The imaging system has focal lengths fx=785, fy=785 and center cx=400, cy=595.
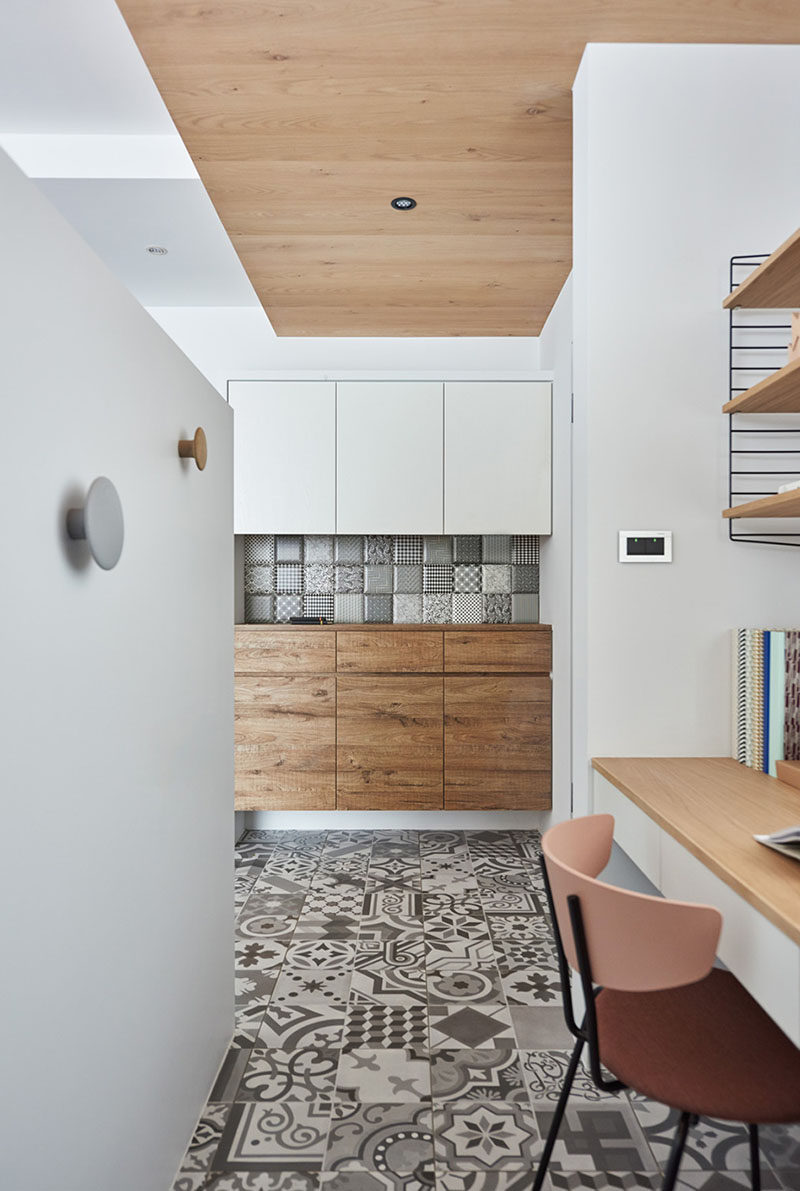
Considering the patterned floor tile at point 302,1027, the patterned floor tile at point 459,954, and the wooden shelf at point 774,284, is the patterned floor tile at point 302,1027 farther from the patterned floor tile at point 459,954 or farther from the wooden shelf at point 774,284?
the wooden shelf at point 774,284

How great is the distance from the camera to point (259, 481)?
3693 millimetres

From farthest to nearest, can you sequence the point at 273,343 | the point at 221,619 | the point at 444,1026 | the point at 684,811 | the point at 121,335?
the point at 273,343 → the point at 444,1026 → the point at 221,619 → the point at 684,811 → the point at 121,335

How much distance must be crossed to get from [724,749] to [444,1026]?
41.0 inches

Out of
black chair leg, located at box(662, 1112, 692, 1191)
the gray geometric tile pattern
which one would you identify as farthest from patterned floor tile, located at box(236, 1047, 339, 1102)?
black chair leg, located at box(662, 1112, 692, 1191)

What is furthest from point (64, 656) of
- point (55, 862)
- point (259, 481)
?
point (259, 481)

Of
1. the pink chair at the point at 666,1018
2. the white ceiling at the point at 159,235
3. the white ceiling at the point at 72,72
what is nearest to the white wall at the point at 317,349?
the white ceiling at the point at 159,235

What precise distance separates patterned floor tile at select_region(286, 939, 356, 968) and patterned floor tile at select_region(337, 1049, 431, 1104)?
1.56 ft

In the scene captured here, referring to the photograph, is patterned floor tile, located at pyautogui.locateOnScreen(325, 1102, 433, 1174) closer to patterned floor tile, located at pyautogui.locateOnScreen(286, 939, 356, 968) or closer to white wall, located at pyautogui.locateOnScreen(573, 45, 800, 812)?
patterned floor tile, located at pyautogui.locateOnScreen(286, 939, 356, 968)

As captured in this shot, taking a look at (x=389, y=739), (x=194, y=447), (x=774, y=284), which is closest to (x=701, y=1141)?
(x=194, y=447)

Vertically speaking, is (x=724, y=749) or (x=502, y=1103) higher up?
(x=724, y=749)

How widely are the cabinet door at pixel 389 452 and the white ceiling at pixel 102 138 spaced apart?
814 mm

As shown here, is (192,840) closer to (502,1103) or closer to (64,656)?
(64,656)

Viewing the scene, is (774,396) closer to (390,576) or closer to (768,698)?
(768,698)

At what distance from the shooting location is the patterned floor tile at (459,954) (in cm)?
243
